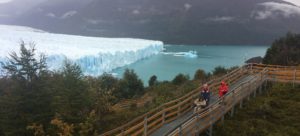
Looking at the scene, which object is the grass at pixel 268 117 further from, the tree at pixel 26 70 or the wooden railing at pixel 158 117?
the tree at pixel 26 70

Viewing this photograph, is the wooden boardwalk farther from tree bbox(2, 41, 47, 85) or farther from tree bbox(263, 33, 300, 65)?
tree bbox(263, 33, 300, 65)

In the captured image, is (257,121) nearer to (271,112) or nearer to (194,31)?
(271,112)

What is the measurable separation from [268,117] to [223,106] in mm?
2042

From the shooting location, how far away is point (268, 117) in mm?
12367

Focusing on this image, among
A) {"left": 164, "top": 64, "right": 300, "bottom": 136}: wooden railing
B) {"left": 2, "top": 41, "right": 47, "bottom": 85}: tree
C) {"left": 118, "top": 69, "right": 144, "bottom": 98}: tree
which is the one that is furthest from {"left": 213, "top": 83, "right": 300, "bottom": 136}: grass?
{"left": 118, "top": 69, "right": 144, "bottom": 98}: tree

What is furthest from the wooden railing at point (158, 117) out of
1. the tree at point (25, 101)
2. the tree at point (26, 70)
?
the tree at point (26, 70)

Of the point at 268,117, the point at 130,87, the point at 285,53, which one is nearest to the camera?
the point at 268,117

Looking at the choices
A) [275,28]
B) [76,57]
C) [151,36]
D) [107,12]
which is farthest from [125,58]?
[107,12]

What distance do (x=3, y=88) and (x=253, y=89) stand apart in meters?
10.8

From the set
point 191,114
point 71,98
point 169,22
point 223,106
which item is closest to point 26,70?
point 71,98

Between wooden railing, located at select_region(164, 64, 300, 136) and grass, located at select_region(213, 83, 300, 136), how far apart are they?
351 mm

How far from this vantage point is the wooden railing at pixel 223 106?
969 centimetres

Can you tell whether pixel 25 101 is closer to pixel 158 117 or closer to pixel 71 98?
pixel 71 98

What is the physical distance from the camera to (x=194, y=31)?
159 m
